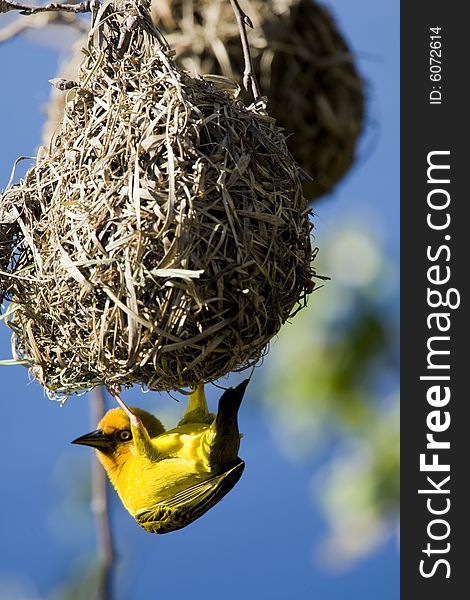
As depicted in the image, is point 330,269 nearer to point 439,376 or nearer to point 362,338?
point 362,338

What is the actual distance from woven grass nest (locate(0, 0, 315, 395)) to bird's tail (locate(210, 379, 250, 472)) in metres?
0.13

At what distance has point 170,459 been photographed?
2369 millimetres

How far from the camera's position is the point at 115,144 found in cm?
187

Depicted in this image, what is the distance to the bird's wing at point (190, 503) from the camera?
7.46ft

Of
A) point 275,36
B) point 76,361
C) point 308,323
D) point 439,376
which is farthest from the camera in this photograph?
point 308,323

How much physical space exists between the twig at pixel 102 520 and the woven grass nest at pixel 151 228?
52 cm

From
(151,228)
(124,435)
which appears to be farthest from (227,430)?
(151,228)

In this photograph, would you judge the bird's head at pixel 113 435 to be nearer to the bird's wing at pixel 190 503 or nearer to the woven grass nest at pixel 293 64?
the bird's wing at pixel 190 503

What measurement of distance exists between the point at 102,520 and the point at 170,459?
257mm

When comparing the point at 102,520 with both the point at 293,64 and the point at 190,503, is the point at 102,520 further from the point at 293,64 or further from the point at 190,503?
the point at 293,64

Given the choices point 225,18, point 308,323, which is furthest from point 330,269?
point 225,18

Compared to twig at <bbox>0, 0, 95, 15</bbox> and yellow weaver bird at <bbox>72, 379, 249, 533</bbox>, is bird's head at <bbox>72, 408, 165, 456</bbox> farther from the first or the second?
twig at <bbox>0, 0, 95, 15</bbox>

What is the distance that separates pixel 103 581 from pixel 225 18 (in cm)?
168

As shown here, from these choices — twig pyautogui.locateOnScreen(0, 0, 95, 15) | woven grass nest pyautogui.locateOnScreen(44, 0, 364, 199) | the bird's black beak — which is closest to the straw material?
woven grass nest pyautogui.locateOnScreen(44, 0, 364, 199)
